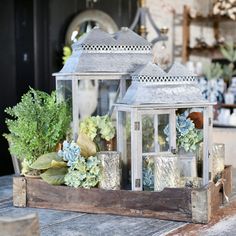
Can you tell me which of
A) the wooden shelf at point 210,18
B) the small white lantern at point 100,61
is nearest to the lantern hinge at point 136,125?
the small white lantern at point 100,61

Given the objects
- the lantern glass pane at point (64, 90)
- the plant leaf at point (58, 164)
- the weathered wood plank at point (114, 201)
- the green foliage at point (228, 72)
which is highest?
the green foliage at point (228, 72)

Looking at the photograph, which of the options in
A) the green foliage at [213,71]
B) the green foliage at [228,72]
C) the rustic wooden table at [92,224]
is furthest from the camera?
the green foliage at [228,72]

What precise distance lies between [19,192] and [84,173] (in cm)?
24

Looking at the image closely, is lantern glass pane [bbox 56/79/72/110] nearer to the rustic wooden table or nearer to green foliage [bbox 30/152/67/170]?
green foliage [bbox 30/152/67/170]

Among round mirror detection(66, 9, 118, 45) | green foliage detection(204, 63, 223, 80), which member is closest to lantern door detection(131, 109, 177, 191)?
round mirror detection(66, 9, 118, 45)

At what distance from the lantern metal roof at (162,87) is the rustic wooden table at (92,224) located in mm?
342

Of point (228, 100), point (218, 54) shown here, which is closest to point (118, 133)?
point (228, 100)

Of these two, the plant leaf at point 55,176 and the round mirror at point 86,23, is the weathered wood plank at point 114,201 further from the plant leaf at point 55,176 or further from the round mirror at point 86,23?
the round mirror at point 86,23

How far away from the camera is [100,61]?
166cm

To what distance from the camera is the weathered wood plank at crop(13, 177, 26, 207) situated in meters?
1.61

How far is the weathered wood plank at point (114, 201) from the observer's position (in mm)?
1440

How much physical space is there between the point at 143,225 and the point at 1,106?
7.52 feet

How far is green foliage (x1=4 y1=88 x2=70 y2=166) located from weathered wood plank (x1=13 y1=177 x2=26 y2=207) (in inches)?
2.4

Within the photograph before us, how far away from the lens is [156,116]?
5.00ft
